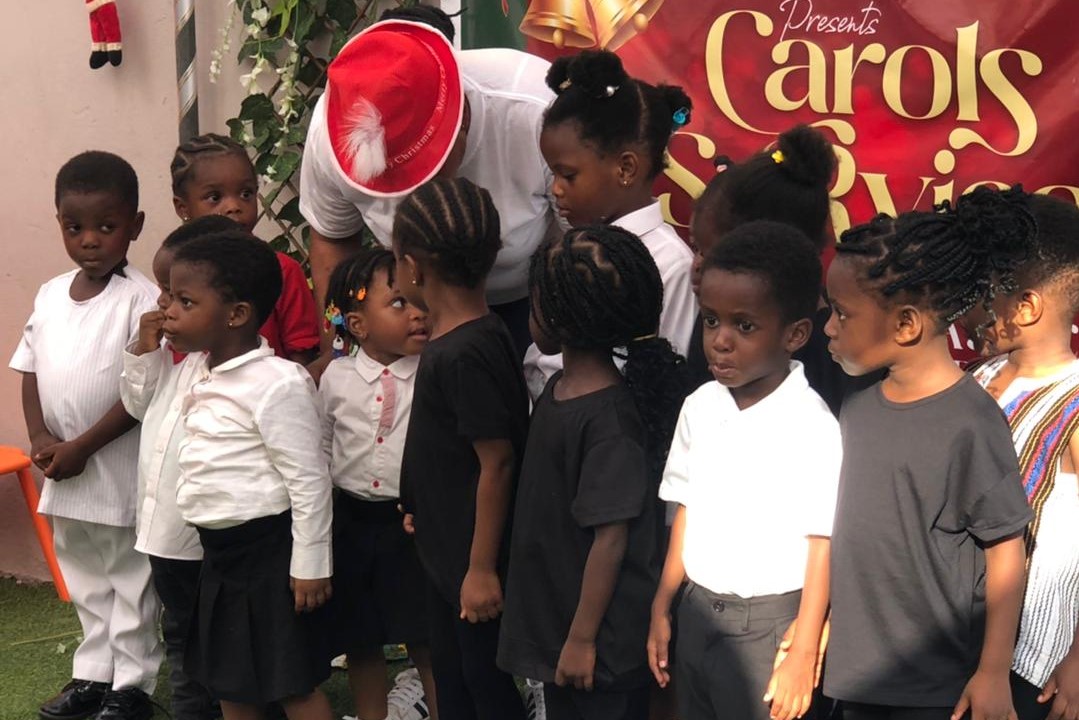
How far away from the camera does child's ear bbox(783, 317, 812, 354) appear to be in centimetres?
254

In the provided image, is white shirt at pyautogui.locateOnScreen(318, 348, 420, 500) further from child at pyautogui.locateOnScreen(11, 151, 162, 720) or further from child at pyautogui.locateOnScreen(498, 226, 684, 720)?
child at pyautogui.locateOnScreen(11, 151, 162, 720)

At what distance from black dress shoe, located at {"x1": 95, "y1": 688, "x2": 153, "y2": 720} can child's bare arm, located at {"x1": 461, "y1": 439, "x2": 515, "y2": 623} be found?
149cm

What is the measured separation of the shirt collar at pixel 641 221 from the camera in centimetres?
303

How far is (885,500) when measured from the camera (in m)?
2.37

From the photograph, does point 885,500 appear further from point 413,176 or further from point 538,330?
point 413,176

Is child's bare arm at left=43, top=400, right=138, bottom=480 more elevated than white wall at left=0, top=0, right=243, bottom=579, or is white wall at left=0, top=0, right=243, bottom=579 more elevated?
white wall at left=0, top=0, right=243, bottom=579

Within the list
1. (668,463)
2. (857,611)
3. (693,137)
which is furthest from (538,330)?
(693,137)

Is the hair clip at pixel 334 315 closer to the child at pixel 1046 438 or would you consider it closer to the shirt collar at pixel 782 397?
the shirt collar at pixel 782 397

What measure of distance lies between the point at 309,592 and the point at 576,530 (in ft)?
2.68

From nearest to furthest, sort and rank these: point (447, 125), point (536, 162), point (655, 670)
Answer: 1. point (655, 670)
2. point (447, 125)
3. point (536, 162)

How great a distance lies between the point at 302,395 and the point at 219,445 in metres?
0.23

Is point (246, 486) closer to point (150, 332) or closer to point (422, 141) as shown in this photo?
point (150, 332)

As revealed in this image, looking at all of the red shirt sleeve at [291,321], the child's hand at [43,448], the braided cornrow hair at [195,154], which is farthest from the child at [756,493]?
the child's hand at [43,448]

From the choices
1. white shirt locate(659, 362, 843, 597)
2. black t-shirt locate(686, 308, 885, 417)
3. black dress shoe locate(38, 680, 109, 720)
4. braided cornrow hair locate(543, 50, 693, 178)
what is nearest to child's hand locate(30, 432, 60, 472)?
black dress shoe locate(38, 680, 109, 720)
